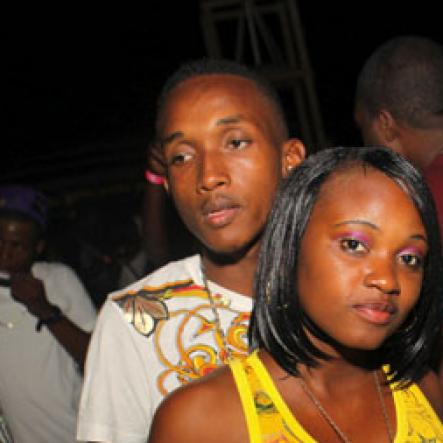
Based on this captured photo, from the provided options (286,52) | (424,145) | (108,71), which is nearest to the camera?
(424,145)

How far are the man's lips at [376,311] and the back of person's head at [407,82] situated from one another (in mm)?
1589

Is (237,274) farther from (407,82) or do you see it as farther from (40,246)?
(40,246)

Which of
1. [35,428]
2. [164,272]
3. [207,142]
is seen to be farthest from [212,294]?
[35,428]

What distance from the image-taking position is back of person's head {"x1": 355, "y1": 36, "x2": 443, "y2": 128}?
2.76 metres

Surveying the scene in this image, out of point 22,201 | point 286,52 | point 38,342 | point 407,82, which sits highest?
point 286,52

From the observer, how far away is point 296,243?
1.37m

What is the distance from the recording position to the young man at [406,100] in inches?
108

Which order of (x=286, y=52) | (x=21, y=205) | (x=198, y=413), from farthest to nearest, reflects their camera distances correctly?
(x=286, y=52), (x=21, y=205), (x=198, y=413)

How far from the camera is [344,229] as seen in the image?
1.32 metres

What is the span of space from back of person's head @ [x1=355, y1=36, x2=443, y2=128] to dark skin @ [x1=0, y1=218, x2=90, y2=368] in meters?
1.52

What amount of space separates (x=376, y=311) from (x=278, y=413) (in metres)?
0.25

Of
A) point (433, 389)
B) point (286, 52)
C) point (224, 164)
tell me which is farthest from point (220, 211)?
point (286, 52)

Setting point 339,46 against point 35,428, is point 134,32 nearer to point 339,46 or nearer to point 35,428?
point 339,46

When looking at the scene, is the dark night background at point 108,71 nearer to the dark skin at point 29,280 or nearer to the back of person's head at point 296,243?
the dark skin at point 29,280
